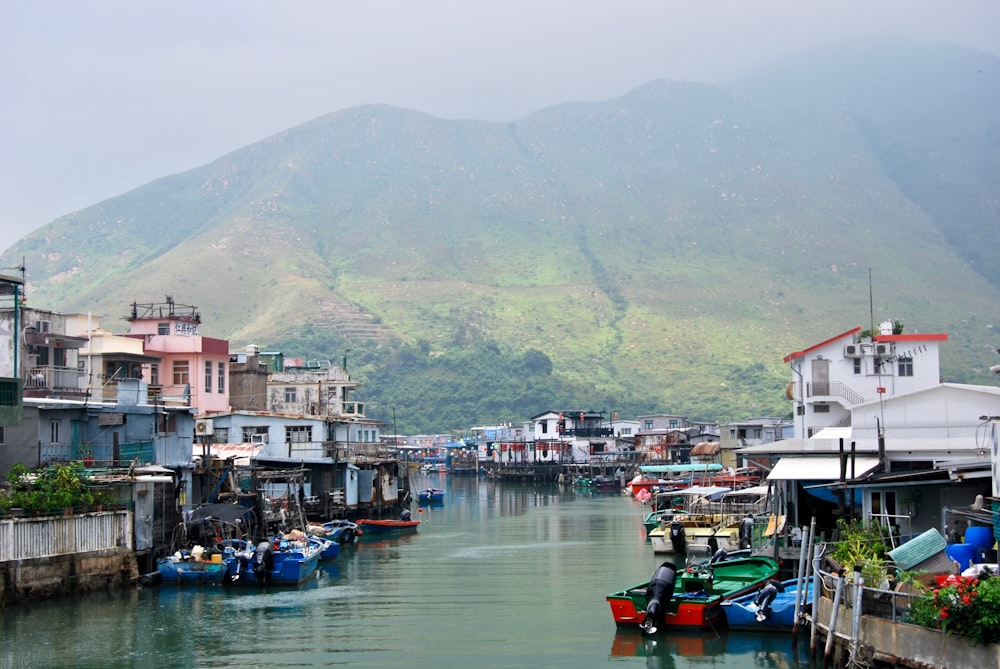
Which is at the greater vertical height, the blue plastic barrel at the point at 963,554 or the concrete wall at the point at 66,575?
the blue plastic barrel at the point at 963,554

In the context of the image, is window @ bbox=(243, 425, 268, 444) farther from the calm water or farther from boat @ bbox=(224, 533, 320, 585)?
boat @ bbox=(224, 533, 320, 585)

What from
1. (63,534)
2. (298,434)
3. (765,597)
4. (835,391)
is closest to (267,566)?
(63,534)

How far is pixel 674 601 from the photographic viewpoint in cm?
3000

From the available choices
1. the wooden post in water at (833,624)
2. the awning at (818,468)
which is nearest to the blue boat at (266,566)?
the awning at (818,468)

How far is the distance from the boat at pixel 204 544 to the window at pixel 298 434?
15.9 meters

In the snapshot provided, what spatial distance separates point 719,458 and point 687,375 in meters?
83.0

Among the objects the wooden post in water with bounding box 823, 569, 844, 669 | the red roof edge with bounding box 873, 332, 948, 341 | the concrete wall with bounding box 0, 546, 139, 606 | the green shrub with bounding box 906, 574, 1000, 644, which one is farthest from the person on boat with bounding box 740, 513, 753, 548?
the green shrub with bounding box 906, 574, 1000, 644

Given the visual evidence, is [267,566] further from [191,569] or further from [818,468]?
[818,468]

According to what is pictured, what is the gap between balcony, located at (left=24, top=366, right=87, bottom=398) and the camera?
45.4 meters

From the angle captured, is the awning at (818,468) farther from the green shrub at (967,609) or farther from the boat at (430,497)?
the boat at (430,497)

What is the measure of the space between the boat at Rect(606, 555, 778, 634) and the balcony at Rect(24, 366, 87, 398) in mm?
23920

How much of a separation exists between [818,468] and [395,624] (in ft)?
42.4

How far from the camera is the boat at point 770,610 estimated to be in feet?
94.6

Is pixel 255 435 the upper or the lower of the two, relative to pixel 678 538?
upper
